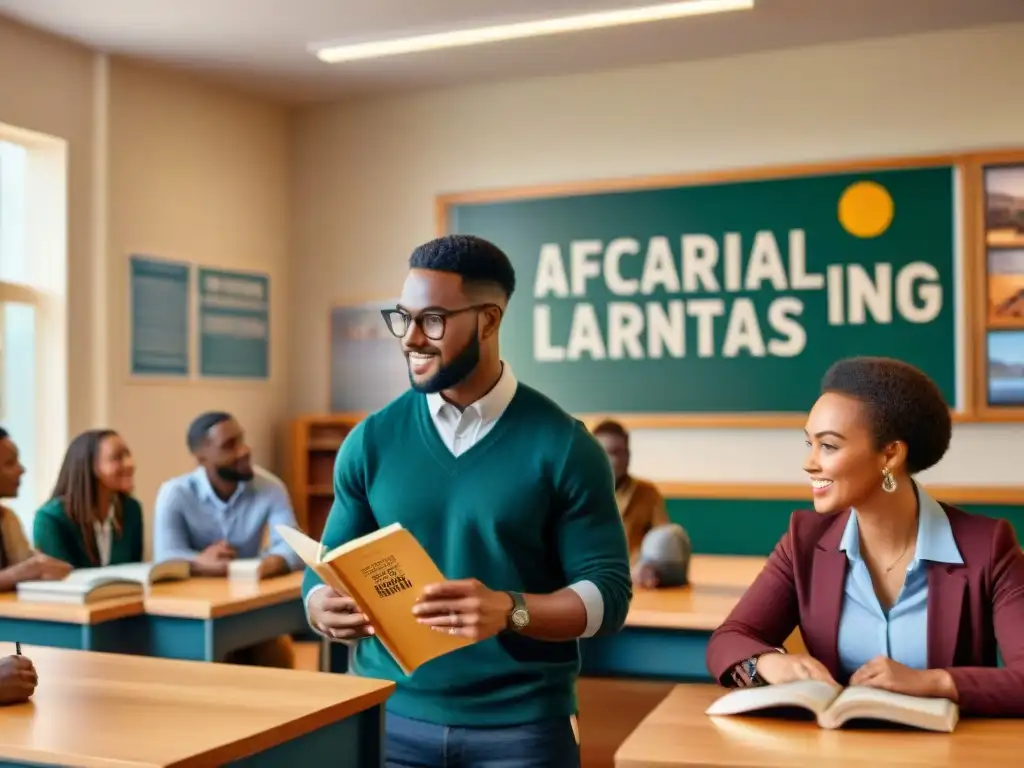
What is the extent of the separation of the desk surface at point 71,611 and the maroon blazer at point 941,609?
190cm

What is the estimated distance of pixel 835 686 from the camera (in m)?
1.85

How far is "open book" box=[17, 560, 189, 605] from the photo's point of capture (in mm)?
3293

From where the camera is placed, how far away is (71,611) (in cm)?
323

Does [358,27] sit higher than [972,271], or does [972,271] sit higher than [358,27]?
[358,27]

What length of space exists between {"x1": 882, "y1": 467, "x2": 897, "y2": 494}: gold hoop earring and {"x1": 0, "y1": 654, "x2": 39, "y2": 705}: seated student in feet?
4.79

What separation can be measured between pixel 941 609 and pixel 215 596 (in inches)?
85.9

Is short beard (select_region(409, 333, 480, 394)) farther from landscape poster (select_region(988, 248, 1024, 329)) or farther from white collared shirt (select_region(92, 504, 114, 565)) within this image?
landscape poster (select_region(988, 248, 1024, 329))

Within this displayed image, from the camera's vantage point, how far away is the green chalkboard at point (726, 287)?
5.51 meters

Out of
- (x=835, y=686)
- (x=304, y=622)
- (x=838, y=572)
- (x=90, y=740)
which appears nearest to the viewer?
(x=90, y=740)

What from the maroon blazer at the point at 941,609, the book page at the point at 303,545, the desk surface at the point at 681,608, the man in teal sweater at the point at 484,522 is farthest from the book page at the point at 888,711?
the desk surface at the point at 681,608

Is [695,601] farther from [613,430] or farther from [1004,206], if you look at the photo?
[1004,206]

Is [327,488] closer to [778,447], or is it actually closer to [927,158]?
[778,447]

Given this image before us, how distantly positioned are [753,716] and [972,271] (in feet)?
13.2

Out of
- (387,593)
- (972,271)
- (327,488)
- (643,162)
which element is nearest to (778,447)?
(972,271)
